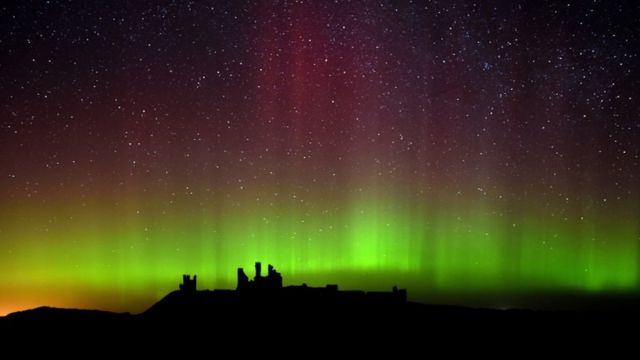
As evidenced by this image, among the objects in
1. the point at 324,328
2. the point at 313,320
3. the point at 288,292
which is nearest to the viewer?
the point at 324,328

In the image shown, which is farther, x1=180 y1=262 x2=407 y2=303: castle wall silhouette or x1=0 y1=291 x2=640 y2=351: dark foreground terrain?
x1=180 y1=262 x2=407 y2=303: castle wall silhouette

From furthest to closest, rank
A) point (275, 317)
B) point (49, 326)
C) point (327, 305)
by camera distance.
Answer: point (49, 326)
point (327, 305)
point (275, 317)

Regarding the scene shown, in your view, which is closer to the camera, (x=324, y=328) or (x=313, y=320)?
(x=324, y=328)

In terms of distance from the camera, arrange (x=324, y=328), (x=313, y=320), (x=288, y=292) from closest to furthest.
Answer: (x=324, y=328) → (x=313, y=320) → (x=288, y=292)

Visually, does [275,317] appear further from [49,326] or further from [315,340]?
[49,326]

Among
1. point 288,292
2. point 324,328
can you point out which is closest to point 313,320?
point 324,328

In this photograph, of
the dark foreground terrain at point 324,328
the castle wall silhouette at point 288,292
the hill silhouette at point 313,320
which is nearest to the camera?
the dark foreground terrain at point 324,328

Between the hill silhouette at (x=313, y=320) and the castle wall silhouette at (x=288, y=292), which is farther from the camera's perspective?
the castle wall silhouette at (x=288, y=292)

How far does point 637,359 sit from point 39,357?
23834 millimetres

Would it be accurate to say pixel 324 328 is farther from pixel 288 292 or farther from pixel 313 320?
pixel 288 292

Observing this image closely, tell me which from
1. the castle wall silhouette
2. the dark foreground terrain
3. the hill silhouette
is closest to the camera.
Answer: the dark foreground terrain

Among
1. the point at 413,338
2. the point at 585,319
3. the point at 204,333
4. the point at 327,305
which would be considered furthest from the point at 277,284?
the point at 585,319

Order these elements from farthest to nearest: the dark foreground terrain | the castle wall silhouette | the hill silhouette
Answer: the castle wall silhouette → the hill silhouette → the dark foreground terrain

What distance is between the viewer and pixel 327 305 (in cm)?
2575
